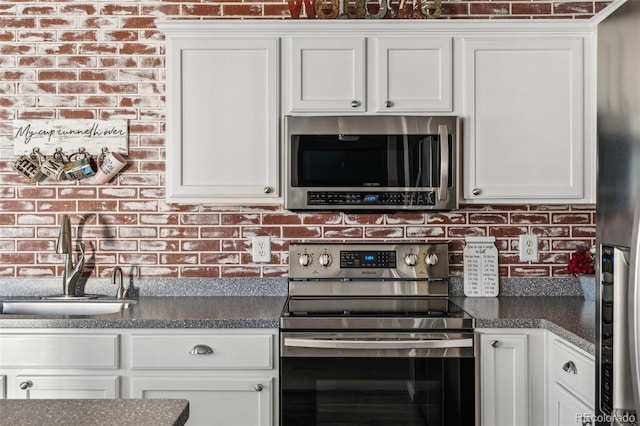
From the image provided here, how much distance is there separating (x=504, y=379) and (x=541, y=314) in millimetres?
297

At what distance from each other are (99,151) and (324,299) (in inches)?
49.8

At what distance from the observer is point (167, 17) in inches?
108

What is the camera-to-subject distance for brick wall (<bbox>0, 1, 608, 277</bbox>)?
2736mm

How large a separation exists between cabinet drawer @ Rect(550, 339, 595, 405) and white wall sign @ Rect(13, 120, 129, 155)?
204cm

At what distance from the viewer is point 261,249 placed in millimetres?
2762

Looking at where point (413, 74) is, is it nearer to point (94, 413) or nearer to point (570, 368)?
point (570, 368)

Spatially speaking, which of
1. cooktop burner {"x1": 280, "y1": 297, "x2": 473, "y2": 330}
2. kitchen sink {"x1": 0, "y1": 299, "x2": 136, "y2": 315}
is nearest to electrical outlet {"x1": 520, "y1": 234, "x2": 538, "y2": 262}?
cooktop burner {"x1": 280, "y1": 297, "x2": 473, "y2": 330}

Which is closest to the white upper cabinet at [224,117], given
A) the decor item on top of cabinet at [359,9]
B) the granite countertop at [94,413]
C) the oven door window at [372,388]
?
the decor item on top of cabinet at [359,9]

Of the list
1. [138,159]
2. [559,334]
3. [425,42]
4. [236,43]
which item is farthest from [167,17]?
Answer: [559,334]

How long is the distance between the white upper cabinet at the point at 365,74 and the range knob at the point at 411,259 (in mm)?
672

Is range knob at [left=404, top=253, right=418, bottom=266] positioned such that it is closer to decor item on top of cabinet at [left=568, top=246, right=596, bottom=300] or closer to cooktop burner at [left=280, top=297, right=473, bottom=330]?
cooktop burner at [left=280, top=297, right=473, bottom=330]

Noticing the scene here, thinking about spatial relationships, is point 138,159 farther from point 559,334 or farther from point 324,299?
point 559,334

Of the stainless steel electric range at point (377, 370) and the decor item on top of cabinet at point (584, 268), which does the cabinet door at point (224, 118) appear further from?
the decor item on top of cabinet at point (584, 268)

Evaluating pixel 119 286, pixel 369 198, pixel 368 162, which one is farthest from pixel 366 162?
pixel 119 286
